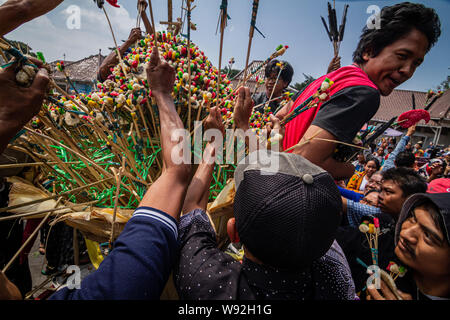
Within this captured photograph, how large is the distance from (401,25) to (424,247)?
108cm

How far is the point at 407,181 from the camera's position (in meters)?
2.06

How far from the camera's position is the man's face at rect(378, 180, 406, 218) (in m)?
2.03

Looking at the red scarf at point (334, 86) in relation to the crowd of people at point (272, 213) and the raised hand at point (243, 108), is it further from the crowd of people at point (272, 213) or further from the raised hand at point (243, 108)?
the raised hand at point (243, 108)

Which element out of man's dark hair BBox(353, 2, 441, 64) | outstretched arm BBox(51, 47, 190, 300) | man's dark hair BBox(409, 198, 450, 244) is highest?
man's dark hair BBox(353, 2, 441, 64)

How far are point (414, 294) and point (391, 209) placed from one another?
1045 mm

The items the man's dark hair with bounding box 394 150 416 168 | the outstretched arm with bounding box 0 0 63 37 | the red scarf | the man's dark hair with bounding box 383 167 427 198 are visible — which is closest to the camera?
the outstretched arm with bounding box 0 0 63 37

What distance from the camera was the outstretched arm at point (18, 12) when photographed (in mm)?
524

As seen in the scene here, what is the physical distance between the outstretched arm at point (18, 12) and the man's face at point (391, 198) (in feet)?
8.62

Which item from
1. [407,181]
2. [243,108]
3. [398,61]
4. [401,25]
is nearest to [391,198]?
[407,181]

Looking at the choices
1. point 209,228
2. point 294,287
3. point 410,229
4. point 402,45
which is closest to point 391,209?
point 410,229

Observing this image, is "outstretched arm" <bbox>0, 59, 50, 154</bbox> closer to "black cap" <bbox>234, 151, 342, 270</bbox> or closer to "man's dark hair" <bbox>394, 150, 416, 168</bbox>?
"black cap" <bbox>234, 151, 342, 270</bbox>

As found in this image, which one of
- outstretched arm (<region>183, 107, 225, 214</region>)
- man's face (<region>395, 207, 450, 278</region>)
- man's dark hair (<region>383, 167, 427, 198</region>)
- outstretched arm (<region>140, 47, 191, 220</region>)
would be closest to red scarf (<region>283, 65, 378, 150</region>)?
outstretched arm (<region>183, 107, 225, 214</region>)

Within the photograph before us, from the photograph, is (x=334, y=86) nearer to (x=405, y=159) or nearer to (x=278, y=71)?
(x=278, y=71)

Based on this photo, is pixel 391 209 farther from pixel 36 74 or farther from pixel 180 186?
pixel 36 74
